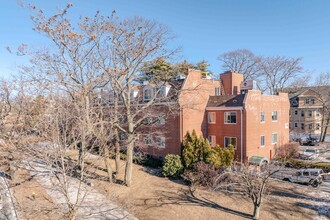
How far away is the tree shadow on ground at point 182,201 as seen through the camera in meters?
14.3

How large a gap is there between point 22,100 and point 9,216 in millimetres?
8417

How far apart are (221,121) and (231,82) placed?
7.44m

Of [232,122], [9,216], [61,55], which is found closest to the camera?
[9,216]

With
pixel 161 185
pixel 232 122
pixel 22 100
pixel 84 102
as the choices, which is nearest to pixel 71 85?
pixel 84 102

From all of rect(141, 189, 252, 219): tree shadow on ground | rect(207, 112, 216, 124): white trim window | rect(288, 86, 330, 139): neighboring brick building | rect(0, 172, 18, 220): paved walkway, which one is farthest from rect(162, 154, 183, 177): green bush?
rect(288, 86, 330, 139): neighboring brick building

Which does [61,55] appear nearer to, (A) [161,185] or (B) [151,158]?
(A) [161,185]

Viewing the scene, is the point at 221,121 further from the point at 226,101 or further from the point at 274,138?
the point at 274,138

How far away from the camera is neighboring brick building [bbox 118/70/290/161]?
2373 centimetres

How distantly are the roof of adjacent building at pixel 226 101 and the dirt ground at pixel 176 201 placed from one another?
8.82m

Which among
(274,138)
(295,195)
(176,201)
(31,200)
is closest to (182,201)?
(176,201)

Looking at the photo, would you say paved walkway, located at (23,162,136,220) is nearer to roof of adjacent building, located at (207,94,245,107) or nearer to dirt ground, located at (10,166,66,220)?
dirt ground, located at (10,166,66,220)

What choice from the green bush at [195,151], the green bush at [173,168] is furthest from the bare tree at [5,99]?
the green bush at [195,151]

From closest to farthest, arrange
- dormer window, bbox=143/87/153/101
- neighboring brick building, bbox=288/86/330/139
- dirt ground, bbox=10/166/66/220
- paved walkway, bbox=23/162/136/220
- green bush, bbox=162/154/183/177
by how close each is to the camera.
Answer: dirt ground, bbox=10/166/66/220
paved walkway, bbox=23/162/136/220
green bush, bbox=162/154/183/177
dormer window, bbox=143/87/153/101
neighboring brick building, bbox=288/86/330/139

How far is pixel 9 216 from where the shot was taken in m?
12.0
